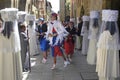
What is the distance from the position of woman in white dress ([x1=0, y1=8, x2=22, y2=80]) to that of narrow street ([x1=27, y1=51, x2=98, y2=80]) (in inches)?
112

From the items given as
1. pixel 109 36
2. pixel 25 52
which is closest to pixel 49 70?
pixel 25 52

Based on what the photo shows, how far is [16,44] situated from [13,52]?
212 millimetres

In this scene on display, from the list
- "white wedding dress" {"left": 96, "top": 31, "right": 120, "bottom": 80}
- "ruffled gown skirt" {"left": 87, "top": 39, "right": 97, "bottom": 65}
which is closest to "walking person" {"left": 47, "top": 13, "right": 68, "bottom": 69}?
"ruffled gown skirt" {"left": 87, "top": 39, "right": 97, "bottom": 65}

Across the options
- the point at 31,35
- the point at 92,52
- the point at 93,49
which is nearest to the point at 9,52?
the point at 92,52

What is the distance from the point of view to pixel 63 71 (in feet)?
42.6

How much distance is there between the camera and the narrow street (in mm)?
11828

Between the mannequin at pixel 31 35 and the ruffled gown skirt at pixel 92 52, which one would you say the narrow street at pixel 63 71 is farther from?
the mannequin at pixel 31 35

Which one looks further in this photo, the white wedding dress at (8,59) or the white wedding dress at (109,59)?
the white wedding dress at (109,59)

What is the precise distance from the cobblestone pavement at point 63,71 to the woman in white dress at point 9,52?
9.35ft

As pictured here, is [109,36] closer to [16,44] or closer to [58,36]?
[16,44]

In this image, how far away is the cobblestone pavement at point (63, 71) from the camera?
11828 mm

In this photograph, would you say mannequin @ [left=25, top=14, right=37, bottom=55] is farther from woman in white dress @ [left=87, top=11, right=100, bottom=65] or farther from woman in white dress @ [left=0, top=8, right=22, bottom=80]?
woman in white dress @ [left=0, top=8, right=22, bottom=80]

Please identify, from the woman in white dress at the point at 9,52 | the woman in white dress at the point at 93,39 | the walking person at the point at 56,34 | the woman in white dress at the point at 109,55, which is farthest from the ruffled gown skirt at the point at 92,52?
the woman in white dress at the point at 9,52

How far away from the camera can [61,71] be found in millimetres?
12961
